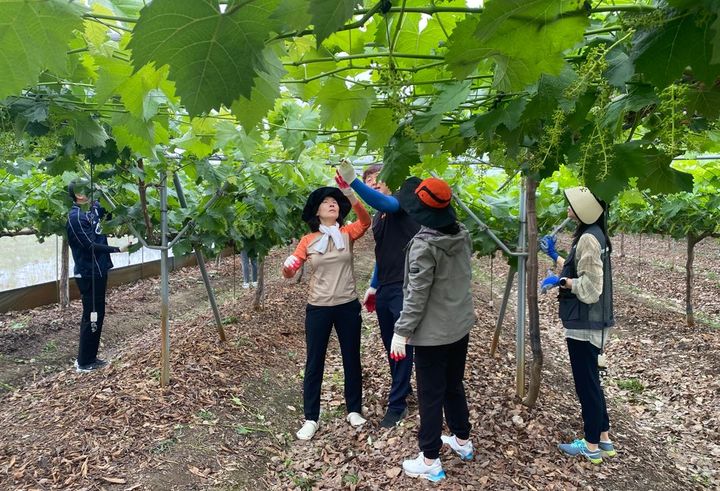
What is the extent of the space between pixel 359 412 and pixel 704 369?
432 cm

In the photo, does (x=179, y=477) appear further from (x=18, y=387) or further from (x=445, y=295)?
(x=18, y=387)

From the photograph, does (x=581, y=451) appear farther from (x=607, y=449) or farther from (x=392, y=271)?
(x=392, y=271)

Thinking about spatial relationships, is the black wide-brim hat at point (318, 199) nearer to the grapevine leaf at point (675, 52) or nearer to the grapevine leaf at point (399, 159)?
the grapevine leaf at point (399, 159)

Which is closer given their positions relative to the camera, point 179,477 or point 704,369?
point 179,477

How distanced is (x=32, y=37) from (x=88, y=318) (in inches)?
206

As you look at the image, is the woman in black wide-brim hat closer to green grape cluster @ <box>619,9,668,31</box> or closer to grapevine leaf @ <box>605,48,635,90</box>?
grapevine leaf @ <box>605,48,635,90</box>

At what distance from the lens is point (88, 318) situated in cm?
545

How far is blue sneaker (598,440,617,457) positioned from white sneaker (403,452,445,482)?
49.3 inches

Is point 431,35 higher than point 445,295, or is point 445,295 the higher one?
point 431,35

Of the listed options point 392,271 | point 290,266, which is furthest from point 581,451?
point 290,266

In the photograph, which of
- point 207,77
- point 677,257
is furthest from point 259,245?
point 677,257

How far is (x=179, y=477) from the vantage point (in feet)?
10.7

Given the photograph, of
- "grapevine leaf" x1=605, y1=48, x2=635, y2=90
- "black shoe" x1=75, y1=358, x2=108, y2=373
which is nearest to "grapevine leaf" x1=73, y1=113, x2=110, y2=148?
"grapevine leaf" x1=605, y1=48, x2=635, y2=90

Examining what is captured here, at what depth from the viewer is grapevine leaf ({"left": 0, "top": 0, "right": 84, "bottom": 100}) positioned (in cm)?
90
